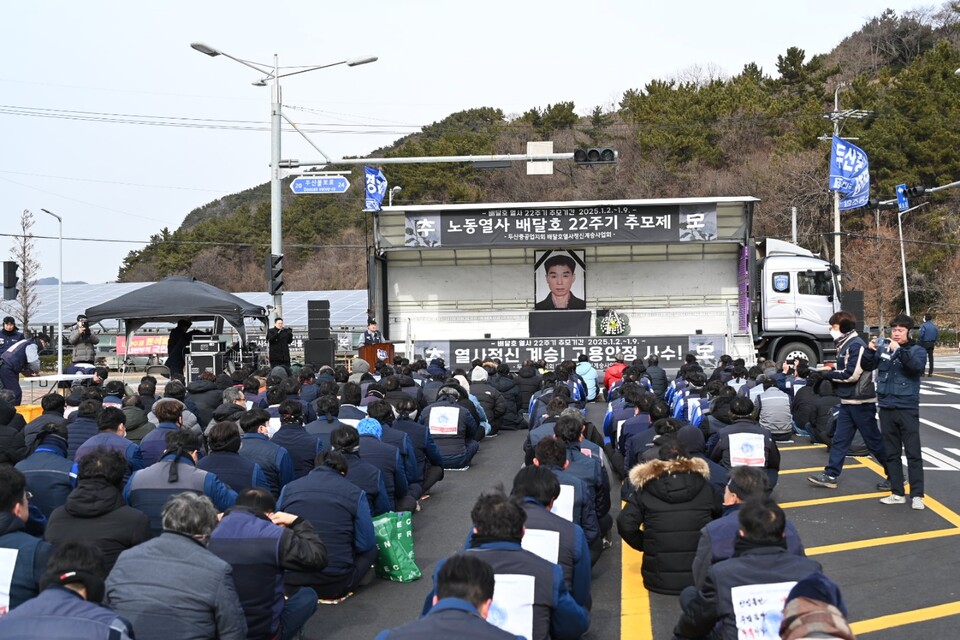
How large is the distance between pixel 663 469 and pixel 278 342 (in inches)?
545

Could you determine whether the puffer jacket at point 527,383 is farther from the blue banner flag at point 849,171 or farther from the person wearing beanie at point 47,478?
the blue banner flag at point 849,171

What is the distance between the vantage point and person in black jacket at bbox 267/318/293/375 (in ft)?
62.7

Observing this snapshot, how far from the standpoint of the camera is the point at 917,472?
30.2 ft

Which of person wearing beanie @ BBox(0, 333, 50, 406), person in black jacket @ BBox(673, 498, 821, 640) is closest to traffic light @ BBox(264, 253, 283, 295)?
person wearing beanie @ BBox(0, 333, 50, 406)

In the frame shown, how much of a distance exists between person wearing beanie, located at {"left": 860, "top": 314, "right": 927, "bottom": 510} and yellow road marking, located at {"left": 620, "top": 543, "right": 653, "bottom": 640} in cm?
310

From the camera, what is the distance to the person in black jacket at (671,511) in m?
6.39

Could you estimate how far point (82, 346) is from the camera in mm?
18344

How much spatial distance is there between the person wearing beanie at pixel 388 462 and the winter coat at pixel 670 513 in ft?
7.51

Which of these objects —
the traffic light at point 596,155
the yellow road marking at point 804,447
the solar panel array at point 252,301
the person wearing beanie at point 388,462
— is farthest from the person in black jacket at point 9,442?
the solar panel array at point 252,301

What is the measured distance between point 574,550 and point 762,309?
63.0 feet

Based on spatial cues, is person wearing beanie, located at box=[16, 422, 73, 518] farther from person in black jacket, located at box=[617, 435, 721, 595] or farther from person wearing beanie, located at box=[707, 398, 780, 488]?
person wearing beanie, located at box=[707, 398, 780, 488]

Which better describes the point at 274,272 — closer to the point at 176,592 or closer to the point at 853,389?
the point at 853,389

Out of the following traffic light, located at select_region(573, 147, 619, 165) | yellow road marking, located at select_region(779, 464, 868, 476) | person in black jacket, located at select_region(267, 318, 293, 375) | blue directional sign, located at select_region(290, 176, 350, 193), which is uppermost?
traffic light, located at select_region(573, 147, 619, 165)

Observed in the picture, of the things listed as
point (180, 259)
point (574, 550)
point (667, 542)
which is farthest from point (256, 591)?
point (180, 259)
